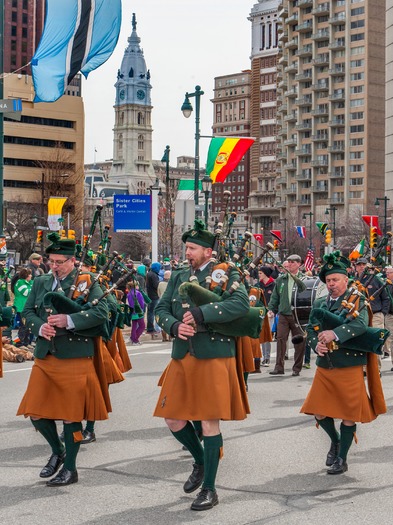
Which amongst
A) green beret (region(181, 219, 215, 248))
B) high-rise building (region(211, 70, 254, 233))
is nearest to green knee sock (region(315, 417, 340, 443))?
green beret (region(181, 219, 215, 248))

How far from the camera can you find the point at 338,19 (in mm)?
126500

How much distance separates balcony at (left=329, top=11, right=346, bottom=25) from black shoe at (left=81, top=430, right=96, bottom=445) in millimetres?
122576

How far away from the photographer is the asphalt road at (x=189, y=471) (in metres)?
6.80

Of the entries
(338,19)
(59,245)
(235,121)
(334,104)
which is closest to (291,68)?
(334,104)

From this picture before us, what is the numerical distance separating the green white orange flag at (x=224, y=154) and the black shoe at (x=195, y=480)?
21692 millimetres

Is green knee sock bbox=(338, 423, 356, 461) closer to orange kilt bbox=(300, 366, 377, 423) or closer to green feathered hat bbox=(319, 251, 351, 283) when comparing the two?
orange kilt bbox=(300, 366, 377, 423)

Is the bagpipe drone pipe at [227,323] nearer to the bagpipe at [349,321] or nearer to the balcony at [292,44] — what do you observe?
the bagpipe at [349,321]

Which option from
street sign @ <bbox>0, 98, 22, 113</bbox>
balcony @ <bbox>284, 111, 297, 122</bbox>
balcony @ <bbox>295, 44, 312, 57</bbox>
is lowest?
street sign @ <bbox>0, 98, 22, 113</bbox>

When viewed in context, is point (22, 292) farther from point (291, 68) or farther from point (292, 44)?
point (292, 44)

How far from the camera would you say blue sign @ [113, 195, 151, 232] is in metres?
32.1

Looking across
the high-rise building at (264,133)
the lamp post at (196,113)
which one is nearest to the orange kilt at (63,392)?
the lamp post at (196,113)

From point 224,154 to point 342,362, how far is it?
847 inches

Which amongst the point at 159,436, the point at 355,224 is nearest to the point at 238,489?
the point at 159,436

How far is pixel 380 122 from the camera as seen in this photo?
128 m
